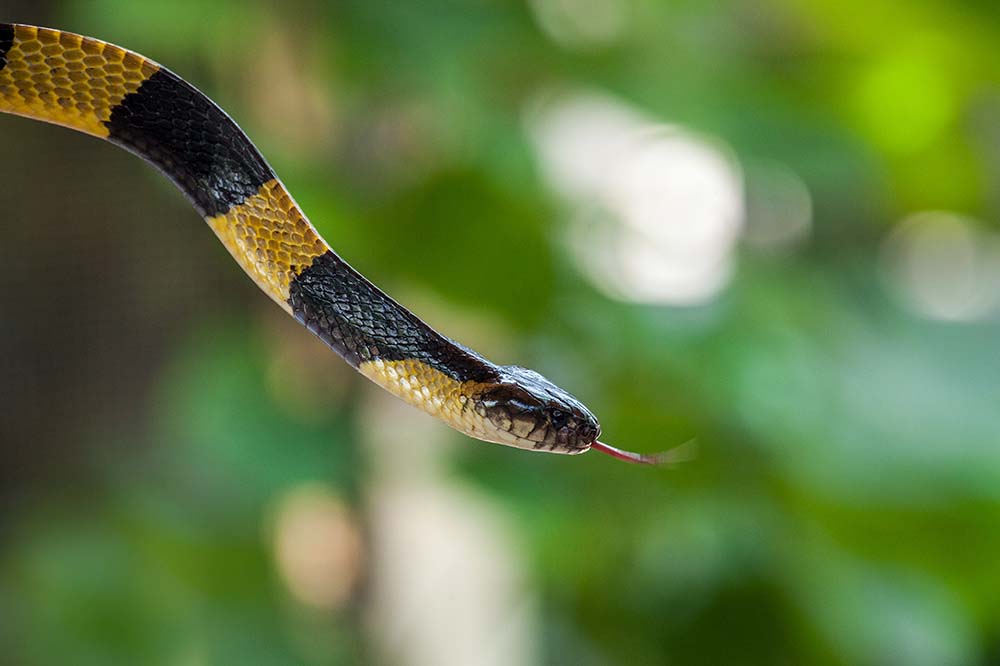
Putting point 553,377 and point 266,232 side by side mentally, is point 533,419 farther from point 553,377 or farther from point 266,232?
point 553,377

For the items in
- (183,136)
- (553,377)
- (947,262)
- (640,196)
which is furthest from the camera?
(947,262)

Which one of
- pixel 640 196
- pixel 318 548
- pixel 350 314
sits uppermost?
pixel 640 196

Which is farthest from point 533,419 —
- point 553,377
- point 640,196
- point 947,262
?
point 947,262

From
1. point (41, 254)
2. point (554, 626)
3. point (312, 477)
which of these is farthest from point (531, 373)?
point (41, 254)

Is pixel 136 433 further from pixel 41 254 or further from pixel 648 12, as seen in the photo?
pixel 648 12

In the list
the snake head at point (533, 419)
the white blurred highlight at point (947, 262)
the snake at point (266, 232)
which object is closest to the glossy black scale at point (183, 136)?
the snake at point (266, 232)

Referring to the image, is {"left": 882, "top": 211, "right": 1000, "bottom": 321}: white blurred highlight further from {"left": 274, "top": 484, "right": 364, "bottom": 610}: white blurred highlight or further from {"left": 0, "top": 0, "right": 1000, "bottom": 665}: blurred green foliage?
{"left": 274, "top": 484, "right": 364, "bottom": 610}: white blurred highlight

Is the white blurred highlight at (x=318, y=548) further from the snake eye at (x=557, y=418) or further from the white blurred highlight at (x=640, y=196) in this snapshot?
the snake eye at (x=557, y=418)
